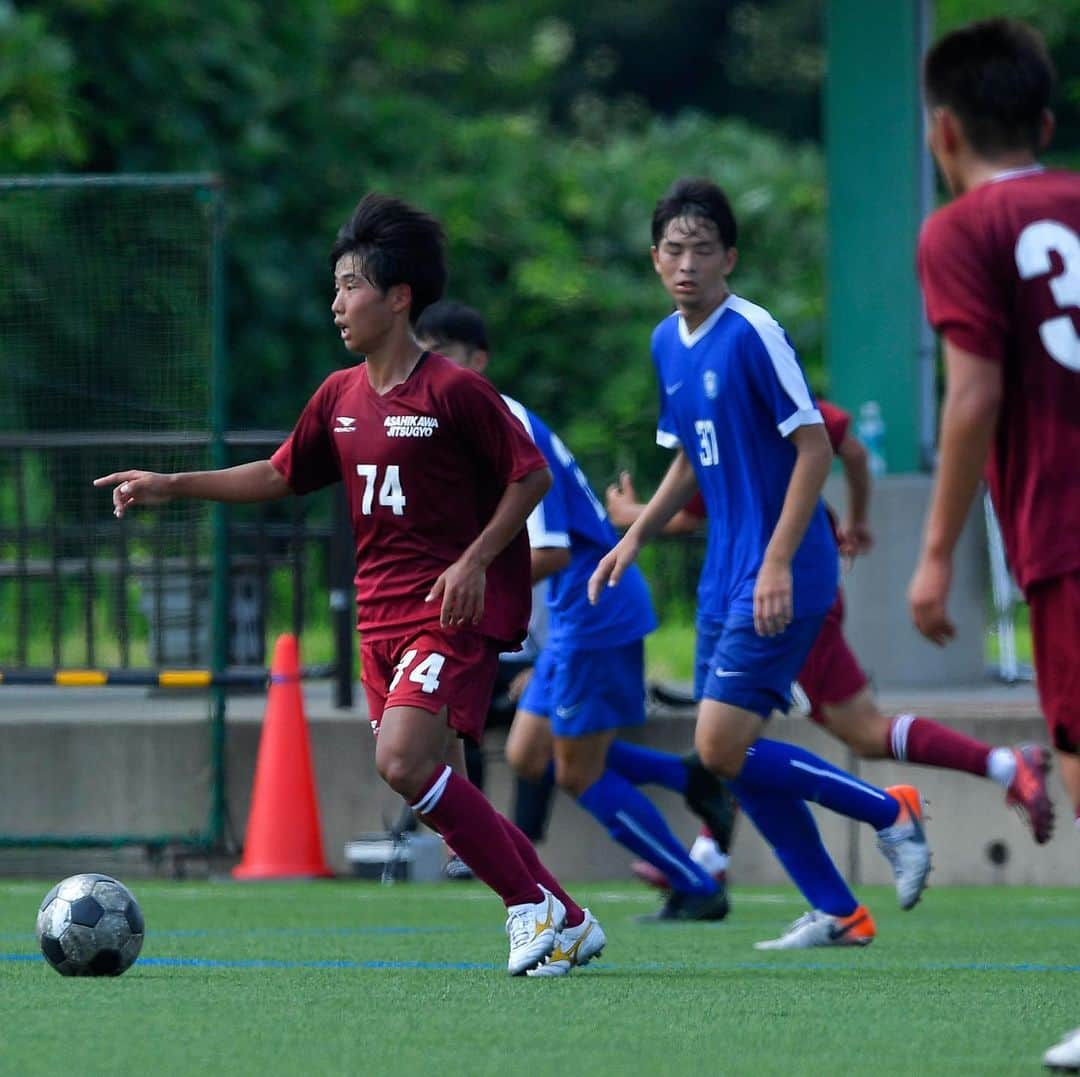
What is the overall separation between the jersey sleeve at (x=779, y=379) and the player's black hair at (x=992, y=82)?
2.38m

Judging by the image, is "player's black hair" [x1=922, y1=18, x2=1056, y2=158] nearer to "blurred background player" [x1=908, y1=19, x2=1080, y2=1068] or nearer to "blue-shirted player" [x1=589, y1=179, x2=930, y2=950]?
"blurred background player" [x1=908, y1=19, x2=1080, y2=1068]

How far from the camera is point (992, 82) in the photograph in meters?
4.46

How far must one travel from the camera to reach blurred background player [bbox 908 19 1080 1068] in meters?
4.43

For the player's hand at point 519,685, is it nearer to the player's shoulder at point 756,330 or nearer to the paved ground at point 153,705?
the paved ground at point 153,705

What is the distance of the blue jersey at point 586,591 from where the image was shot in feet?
27.0

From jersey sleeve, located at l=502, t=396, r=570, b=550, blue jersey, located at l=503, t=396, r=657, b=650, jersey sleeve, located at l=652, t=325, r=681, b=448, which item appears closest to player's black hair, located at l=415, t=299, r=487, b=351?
jersey sleeve, located at l=502, t=396, r=570, b=550

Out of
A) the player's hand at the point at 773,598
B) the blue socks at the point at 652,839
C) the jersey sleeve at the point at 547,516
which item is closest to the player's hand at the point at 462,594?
the player's hand at the point at 773,598

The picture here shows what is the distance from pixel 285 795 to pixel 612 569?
347cm

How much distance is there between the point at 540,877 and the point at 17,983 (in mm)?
1298

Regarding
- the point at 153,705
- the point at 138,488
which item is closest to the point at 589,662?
the point at 138,488

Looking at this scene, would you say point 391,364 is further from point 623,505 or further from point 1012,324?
point 1012,324

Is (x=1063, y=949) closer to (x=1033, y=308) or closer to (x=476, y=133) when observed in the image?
(x=1033, y=308)

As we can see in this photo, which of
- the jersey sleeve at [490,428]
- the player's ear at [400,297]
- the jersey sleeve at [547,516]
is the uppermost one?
the player's ear at [400,297]

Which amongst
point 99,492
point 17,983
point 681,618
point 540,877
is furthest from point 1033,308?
point 681,618
